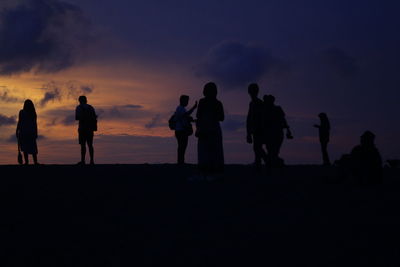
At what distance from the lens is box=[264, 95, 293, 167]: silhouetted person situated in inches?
625

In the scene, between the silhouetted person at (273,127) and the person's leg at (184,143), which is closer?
the silhouetted person at (273,127)

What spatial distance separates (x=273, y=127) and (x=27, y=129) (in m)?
8.10

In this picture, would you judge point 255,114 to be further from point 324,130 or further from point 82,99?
point 324,130

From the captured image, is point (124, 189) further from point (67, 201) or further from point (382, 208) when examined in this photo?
point (382, 208)

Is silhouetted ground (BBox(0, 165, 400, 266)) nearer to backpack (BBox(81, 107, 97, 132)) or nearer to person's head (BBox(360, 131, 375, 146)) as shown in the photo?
person's head (BBox(360, 131, 375, 146))

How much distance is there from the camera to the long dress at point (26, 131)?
19.0 metres

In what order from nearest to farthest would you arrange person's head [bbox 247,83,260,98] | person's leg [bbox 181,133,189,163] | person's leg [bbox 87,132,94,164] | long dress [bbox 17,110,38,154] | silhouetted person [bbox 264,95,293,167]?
person's head [bbox 247,83,260,98] → silhouetted person [bbox 264,95,293,167] → person's leg [bbox 181,133,189,163] → person's leg [bbox 87,132,94,164] → long dress [bbox 17,110,38,154]

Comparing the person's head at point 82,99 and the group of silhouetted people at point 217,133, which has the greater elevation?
the person's head at point 82,99

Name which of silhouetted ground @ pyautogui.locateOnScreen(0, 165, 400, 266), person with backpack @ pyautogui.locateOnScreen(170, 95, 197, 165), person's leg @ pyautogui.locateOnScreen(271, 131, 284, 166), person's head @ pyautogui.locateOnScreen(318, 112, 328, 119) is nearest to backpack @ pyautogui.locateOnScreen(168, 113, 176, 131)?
person with backpack @ pyautogui.locateOnScreen(170, 95, 197, 165)

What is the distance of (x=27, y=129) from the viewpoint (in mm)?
19109

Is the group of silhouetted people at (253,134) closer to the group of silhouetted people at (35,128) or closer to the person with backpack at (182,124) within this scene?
the person with backpack at (182,124)

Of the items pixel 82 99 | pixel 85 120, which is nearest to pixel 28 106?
pixel 82 99

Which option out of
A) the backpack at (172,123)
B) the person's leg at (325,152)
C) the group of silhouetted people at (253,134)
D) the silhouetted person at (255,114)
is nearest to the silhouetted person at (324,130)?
the person's leg at (325,152)

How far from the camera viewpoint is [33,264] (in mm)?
5871
